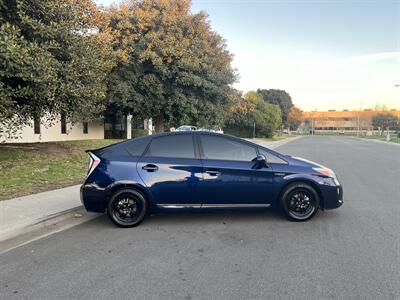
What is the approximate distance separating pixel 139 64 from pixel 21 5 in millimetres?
9794

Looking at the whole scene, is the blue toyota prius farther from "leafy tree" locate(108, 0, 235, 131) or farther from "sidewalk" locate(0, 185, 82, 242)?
"leafy tree" locate(108, 0, 235, 131)

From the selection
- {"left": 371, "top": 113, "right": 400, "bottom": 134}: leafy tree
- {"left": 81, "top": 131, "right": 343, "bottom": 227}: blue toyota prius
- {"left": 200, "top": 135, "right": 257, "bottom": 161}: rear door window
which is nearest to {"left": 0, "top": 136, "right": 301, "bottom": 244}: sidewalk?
{"left": 81, "top": 131, "right": 343, "bottom": 227}: blue toyota prius

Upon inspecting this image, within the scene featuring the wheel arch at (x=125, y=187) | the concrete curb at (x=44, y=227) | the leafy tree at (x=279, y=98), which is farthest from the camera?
the leafy tree at (x=279, y=98)

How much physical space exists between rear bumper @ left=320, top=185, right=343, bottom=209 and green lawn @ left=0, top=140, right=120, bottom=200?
6313 millimetres

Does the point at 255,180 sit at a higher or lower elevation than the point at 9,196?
higher

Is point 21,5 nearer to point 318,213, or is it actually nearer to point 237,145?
point 237,145

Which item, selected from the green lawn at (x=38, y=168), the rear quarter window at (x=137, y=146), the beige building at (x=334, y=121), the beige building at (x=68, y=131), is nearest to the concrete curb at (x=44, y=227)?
the rear quarter window at (x=137, y=146)

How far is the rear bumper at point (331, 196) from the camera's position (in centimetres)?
577

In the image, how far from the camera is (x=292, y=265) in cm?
402

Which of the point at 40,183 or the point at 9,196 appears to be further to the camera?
the point at 40,183

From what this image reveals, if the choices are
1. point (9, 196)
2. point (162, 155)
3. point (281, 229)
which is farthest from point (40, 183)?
point (281, 229)

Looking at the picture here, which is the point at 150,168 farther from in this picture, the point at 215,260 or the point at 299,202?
the point at 299,202

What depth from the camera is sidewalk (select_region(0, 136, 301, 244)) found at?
17.5ft

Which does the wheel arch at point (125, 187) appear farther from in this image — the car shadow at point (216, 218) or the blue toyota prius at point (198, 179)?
the car shadow at point (216, 218)
